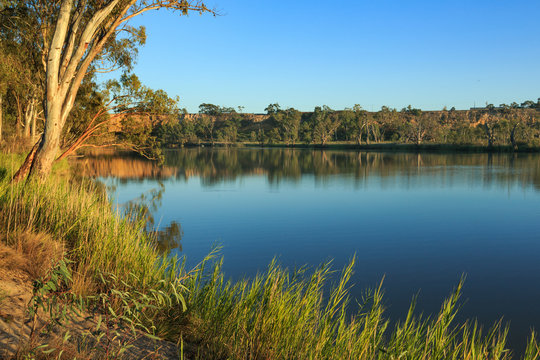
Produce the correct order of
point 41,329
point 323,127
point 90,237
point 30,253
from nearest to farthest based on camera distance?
1. point 41,329
2. point 30,253
3. point 90,237
4. point 323,127

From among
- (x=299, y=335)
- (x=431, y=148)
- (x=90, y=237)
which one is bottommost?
(x=431, y=148)

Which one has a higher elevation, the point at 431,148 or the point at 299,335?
the point at 299,335

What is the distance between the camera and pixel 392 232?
12.4 meters

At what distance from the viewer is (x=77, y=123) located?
19.6 meters

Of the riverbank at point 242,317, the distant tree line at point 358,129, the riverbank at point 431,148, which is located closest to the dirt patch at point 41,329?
the riverbank at point 242,317

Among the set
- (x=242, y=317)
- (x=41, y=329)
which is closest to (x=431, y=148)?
(x=242, y=317)

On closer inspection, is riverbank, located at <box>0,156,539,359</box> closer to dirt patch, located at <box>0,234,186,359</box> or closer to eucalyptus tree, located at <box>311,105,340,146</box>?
dirt patch, located at <box>0,234,186,359</box>

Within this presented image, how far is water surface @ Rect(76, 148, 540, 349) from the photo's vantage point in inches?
301

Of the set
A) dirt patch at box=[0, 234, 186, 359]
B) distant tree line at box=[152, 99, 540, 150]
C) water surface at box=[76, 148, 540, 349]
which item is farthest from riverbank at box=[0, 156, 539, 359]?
distant tree line at box=[152, 99, 540, 150]

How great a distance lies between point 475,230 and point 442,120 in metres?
110

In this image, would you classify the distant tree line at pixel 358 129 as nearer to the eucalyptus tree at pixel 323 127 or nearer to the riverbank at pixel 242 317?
the eucalyptus tree at pixel 323 127

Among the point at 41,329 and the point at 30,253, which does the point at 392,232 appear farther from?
→ the point at 41,329

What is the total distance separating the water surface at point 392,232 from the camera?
7652 millimetres

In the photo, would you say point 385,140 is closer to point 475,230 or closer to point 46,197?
point 475,230
